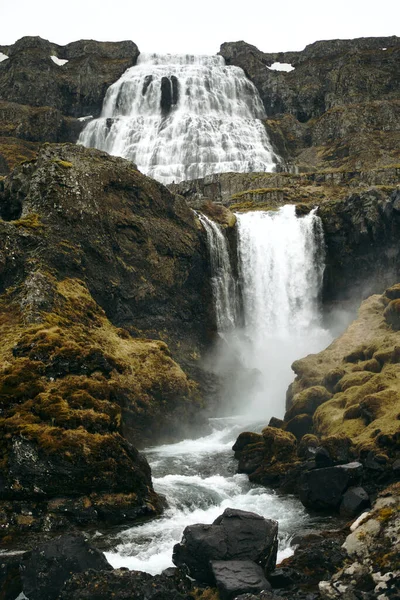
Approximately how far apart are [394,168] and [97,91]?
6780cm

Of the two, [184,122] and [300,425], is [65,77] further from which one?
[300,425]

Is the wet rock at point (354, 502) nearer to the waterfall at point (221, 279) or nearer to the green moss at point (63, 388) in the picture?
the green moss at point (63, 388)

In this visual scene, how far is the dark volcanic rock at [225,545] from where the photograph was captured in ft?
54.6

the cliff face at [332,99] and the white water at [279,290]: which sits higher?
the cliff face at [332,99]

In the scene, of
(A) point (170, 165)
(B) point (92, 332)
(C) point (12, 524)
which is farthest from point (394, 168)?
(C) point (12, 524)

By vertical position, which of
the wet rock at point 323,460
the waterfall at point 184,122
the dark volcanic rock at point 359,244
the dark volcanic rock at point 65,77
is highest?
the dark volcanic rock at point 65,77

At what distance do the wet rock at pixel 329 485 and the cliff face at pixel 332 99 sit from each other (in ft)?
242

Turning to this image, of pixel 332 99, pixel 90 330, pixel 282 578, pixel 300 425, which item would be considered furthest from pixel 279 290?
pixel 332 99

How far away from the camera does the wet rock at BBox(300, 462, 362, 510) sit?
22.2 m

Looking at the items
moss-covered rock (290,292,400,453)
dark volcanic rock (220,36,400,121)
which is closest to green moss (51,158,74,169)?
moss-covered rock (290,292,400,453)

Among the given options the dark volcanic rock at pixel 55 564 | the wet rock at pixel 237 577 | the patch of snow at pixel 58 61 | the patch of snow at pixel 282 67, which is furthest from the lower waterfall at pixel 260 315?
the patch of snow at pixel 58 61

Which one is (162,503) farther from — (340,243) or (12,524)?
(340,243)

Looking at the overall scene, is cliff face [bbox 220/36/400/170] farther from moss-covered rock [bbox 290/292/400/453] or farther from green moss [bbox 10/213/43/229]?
green moss [bbox 10/213/43/229]

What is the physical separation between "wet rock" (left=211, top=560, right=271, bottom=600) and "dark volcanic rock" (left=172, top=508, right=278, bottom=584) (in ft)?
1.15
